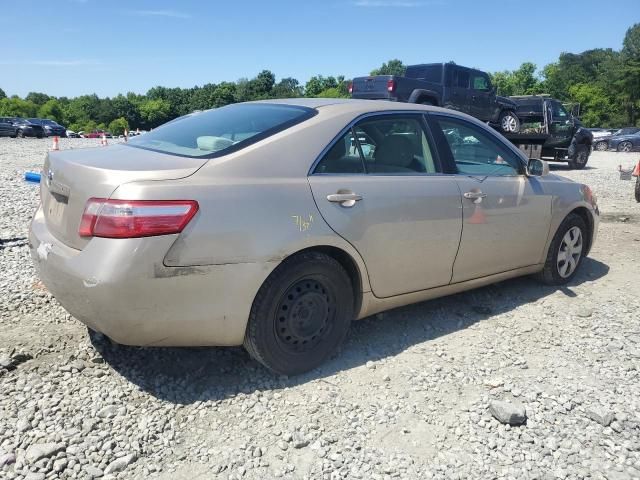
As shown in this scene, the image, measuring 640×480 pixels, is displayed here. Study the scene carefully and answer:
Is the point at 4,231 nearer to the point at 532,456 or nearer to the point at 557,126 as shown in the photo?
the point at 532,456

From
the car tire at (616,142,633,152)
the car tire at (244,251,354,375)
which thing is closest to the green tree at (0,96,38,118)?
the car tire at (616,142,633,152)

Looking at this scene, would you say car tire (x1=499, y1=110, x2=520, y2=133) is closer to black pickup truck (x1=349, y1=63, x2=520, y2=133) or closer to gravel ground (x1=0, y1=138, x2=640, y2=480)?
black pickup truck (x1=349, y1=63, x2=520, y2=133)

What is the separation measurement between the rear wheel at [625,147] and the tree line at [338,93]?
12.9 m

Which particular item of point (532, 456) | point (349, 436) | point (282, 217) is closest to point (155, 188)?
point (282, 217)

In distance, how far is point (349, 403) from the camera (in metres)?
2.95

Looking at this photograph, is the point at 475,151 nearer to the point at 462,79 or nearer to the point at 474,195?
the point at 474,195

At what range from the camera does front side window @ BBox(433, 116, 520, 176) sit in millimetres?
3957

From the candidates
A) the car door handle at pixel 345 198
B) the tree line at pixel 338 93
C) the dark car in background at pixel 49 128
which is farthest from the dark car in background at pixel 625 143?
the dark car in background at pixel 49 128

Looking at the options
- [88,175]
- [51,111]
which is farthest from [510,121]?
[51,111]

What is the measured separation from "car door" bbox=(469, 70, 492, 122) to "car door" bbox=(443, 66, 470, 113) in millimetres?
229

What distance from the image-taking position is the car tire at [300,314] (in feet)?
9.60

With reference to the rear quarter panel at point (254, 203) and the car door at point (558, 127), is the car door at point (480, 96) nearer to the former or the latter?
the car door at point (558, 127)

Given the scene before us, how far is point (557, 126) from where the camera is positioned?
17.2m

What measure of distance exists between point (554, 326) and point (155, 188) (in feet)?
10.4
